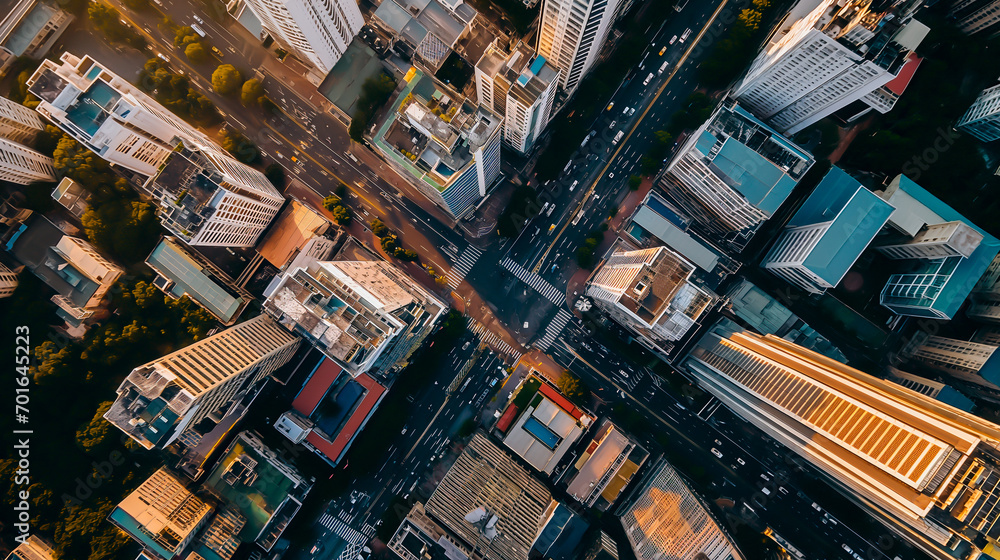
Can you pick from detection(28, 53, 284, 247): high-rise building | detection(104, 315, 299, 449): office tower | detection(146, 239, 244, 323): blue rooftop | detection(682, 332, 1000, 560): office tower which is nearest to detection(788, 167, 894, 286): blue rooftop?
detection(682, 332, 1000, 560): office tower

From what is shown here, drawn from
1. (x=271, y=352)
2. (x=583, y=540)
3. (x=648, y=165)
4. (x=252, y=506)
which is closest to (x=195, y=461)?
(x=252, y=506)

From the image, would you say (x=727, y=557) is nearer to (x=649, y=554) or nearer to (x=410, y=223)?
(x=649, y=554)

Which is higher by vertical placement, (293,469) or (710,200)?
(710,200)

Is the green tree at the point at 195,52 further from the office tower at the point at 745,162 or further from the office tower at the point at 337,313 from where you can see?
the office tower at the point at 745,162

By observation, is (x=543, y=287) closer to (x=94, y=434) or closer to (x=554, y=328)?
(x=554, y=328)

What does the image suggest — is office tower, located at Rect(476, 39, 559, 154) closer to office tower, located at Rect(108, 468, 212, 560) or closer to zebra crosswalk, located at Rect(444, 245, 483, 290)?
zebra crosswalk, located at Rect(444, 245, 483, 290)

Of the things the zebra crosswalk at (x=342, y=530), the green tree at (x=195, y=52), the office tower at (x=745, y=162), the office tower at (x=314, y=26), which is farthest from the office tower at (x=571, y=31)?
the zebra crosswalk at (x=342, y=530)
